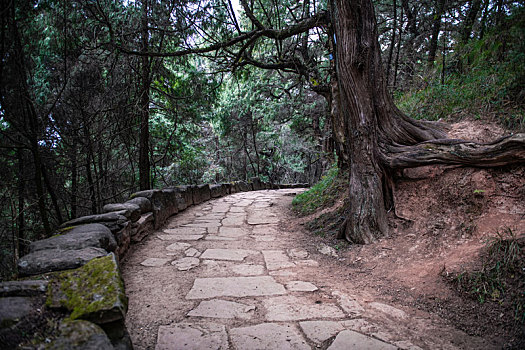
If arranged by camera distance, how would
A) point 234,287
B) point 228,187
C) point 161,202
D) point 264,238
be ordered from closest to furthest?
point 234,287 → point 264,238 → point 161,202 → point 228,187

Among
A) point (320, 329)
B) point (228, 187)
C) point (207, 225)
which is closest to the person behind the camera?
point (320, 329)

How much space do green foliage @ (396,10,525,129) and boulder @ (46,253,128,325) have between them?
13.6ft

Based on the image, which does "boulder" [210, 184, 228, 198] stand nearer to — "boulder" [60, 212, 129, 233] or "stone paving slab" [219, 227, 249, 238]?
"stone paving slab" [219, 227, 249, 238]

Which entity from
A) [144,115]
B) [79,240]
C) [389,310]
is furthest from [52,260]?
[144,115]

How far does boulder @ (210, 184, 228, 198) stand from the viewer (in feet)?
28.5

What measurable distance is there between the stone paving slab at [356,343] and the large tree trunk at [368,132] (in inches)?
66.8

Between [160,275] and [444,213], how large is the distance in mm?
3049

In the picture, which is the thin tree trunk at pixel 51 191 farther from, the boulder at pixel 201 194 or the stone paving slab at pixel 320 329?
the stone paving slab at pixel 320 329

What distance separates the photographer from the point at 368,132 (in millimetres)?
3457

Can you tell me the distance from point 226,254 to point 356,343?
6.74 feet

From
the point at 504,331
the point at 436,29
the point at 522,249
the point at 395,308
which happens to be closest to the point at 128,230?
the point at 395,308

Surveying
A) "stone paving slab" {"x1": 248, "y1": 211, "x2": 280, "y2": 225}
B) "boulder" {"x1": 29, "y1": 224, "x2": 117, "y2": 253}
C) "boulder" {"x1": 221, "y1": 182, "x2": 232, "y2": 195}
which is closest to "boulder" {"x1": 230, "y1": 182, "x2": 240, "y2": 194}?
"boulder" {"x1": 221, "y1": 182, "x2": 232, "y2": 195}

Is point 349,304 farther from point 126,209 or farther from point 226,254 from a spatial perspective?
point 126,209

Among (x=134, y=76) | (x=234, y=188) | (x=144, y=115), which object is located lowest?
(x=234, y=188)
